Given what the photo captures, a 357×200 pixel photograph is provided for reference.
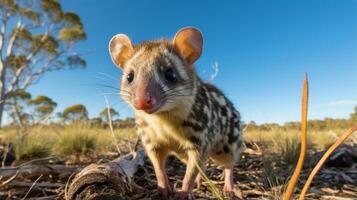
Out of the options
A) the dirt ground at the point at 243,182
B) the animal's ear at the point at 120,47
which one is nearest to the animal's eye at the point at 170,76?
the animal's ear at the point at 120,47

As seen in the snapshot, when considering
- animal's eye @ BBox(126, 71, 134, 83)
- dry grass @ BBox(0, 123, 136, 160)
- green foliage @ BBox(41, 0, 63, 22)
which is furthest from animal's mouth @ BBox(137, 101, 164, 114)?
green foliage @ BBox(41, 0, 63, 22)

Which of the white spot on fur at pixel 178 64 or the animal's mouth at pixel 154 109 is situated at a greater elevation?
the white spot on fur at pixel 178 64

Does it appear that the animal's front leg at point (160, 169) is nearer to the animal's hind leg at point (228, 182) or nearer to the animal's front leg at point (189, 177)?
the animal's front leg at point (189, 177)

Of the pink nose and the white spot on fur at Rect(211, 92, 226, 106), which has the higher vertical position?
the white spot on fur at Rect(211, 92, 226, 106)

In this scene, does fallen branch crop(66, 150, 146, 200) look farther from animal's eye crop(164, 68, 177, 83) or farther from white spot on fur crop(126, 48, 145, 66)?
white spot on fur crop(126, 48, 145, 66)

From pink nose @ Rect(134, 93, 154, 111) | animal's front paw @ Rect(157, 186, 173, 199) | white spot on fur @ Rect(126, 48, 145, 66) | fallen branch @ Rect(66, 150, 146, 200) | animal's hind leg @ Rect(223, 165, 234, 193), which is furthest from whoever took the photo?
animal's hind leg @ Rect(223, 165, 234, 193)

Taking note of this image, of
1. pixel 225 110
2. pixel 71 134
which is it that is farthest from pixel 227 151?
pixel 71 134
